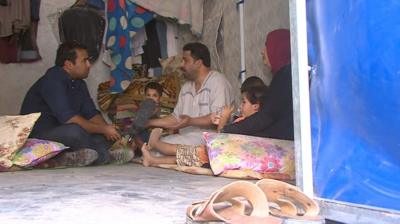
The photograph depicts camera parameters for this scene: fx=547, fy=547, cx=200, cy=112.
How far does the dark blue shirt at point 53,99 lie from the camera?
3.98 metres

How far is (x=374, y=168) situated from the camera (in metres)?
1.54

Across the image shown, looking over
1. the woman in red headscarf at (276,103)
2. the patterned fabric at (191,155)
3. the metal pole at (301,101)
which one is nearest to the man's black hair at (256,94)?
the woman in red headscarf at (276,103)

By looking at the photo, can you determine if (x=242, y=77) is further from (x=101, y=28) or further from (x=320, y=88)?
(x=320, y=88)

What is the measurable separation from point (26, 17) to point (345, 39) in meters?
4.26

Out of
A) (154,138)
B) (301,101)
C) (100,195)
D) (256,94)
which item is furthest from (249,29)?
(301,101)

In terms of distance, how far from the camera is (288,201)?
169 centimetres

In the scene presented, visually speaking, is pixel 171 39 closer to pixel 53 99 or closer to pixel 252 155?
pixel 53 99

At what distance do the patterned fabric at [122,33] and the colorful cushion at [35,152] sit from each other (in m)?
1.87

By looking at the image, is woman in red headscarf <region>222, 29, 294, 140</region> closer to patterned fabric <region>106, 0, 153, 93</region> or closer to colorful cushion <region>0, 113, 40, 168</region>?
colorful cushion <region>0, 113, 40, 168</region>

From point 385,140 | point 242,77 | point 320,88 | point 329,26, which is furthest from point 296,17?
point 242,77

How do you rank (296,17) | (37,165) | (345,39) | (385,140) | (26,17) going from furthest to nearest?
(26,17)
(37,165)
(296,17)
(345,39)
(385,140)

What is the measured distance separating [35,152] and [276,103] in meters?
1.65

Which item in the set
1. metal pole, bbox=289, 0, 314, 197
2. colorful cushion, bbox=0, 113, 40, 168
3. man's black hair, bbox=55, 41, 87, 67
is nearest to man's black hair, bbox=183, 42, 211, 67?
man's black hair, bbox=55, 41, 87, 67

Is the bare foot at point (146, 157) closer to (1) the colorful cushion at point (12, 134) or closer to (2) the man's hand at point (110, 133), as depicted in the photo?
(2) the man's hand at point (110, 133)
